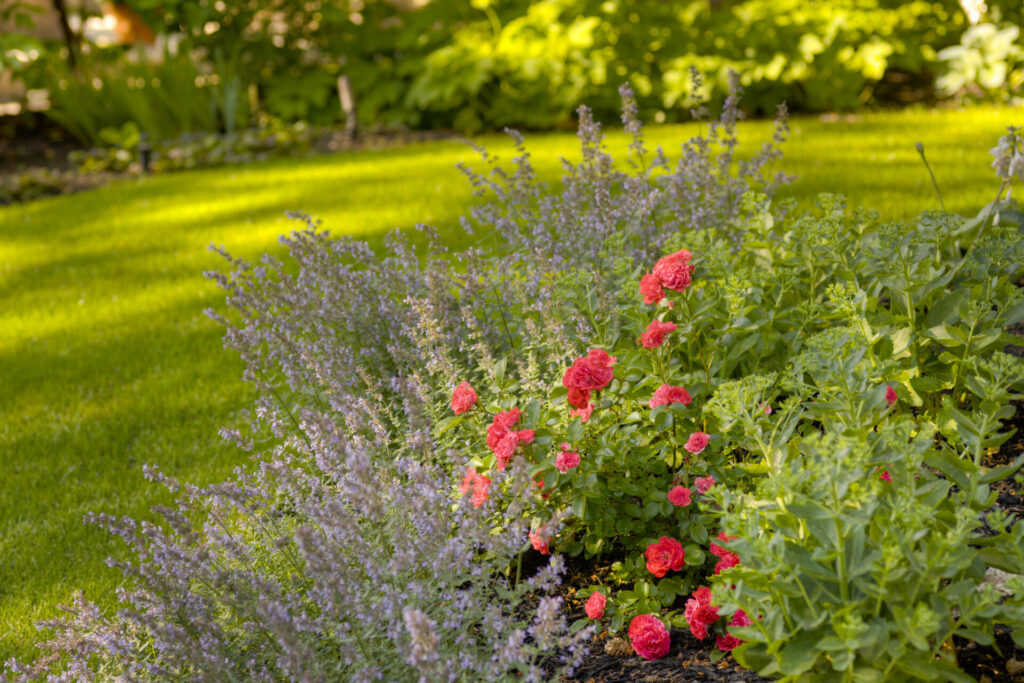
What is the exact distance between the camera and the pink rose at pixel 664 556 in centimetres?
215

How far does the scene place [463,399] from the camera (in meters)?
2.41

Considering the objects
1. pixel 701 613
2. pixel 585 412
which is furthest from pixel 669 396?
pixel 701 613

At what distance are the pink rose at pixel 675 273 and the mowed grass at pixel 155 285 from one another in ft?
6.24

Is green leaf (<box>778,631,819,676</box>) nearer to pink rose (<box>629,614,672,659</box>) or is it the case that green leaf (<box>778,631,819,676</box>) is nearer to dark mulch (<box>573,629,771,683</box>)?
dark mulch (<box>573,629,771,683</box>)

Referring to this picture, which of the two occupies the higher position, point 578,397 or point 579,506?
point 578,397

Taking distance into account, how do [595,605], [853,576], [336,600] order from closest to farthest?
[853,576], [336,600], [595,605]

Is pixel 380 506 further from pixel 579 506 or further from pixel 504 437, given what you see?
pixel 579 506

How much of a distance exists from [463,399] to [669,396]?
1.79ft

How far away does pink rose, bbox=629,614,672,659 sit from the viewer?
204 cm

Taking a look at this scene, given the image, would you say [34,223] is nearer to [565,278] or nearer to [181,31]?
[181,31]

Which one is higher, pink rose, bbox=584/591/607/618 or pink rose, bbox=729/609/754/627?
pink rose, bbox=729/609/754/627

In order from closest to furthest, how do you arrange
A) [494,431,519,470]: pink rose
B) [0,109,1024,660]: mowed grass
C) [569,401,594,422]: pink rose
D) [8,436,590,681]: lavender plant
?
[8,436,590,681]: lavender plant → [494,431,519,470]: pink rose → [569,401,594,422]: pink rose → [0,109,1024,660]: mowed grass

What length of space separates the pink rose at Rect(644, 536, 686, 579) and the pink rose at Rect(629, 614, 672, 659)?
119 millimetres

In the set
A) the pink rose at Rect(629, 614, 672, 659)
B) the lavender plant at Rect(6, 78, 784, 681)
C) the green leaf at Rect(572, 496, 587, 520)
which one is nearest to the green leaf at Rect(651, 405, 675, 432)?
the green leaf at Rect(572, 496, 587, 520)
